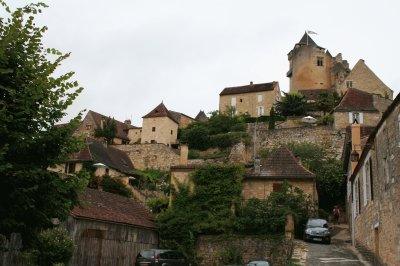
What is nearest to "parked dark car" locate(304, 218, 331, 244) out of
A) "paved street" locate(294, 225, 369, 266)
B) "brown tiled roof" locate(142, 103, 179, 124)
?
"paved street" locate(294, 225, 369, 266)

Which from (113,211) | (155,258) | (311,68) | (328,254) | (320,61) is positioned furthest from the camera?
(320,61)

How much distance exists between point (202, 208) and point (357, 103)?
94.3ft

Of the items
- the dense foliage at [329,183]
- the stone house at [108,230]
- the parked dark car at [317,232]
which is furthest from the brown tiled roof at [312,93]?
the stone house at [108,230]

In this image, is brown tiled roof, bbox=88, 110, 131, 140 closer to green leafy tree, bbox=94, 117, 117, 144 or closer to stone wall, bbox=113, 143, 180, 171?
green leafy tree, bbox=94, 117, 117, 144

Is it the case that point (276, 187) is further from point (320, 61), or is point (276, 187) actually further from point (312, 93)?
point (320, 61)

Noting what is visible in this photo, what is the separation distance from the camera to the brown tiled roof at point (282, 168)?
28.5m

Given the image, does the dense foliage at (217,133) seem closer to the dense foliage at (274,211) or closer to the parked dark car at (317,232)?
the dense foliage at (274,211)

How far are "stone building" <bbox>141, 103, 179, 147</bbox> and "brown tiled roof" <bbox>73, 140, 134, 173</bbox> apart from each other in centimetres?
770

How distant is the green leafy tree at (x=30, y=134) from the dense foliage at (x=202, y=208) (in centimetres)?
1710

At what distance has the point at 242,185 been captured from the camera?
28.4m

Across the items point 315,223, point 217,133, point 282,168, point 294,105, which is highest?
point 294,105

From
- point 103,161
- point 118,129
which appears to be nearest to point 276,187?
point 103,161

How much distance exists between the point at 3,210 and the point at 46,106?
7.20 feet

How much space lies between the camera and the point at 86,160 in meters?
44.8
